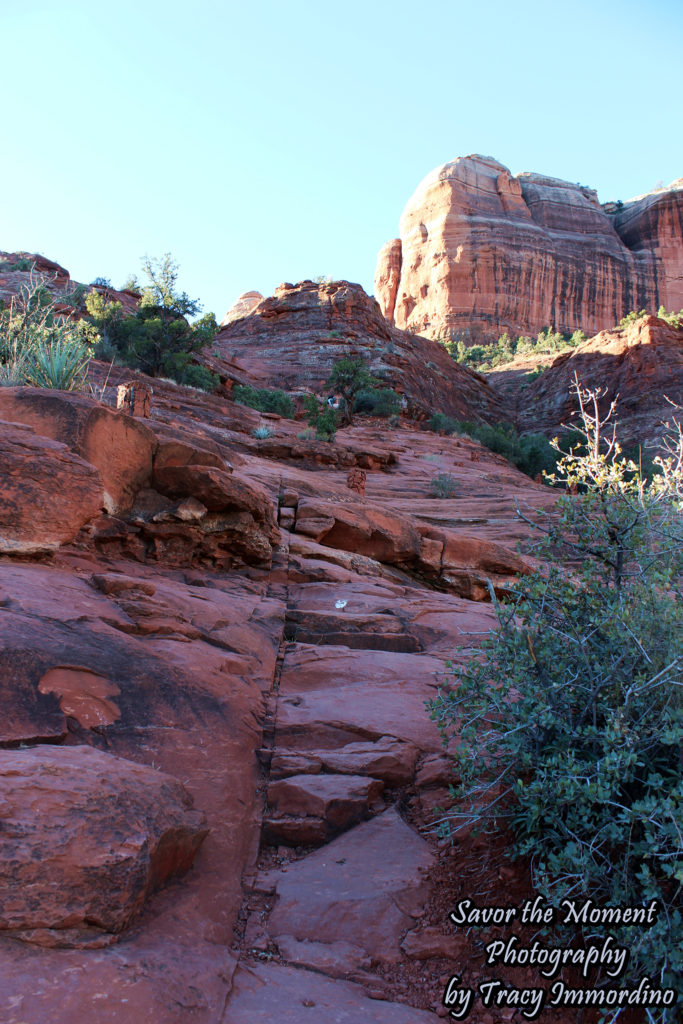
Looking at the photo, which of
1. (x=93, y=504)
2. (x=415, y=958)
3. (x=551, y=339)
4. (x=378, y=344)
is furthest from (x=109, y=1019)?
(x=551, y=339)

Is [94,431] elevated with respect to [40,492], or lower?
elevated

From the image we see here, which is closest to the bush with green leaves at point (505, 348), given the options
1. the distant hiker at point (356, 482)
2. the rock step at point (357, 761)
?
the distant hiker at point (356, 482)

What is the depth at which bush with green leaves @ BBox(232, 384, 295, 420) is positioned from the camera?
22906 millimetres

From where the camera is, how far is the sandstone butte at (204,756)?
238 centimetres

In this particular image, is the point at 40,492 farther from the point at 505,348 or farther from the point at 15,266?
the point at 505,348

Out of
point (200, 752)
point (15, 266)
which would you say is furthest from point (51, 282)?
point (200, 752)

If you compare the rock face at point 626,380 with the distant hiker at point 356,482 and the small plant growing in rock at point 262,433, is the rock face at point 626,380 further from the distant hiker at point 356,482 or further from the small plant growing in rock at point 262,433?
the distant hiker at point 356,482

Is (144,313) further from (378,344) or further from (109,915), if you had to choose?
(109,915)

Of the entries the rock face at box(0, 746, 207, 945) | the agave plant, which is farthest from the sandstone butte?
the agave plant

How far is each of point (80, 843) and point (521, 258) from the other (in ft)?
208

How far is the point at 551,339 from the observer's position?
52438mm

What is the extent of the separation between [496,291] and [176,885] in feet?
201

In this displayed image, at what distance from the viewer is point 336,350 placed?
32719 mm

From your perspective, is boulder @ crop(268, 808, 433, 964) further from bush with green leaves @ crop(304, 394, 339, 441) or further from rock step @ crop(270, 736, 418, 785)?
bush with green leaves @ crop(304, 394, 339, 441)
